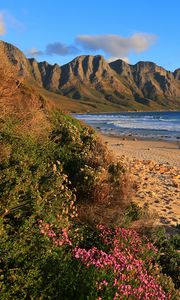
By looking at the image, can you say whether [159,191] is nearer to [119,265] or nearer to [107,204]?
[107,204]

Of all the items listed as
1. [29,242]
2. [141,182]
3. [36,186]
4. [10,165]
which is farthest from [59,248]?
[141,182]

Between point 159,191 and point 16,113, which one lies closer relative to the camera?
point 16,113

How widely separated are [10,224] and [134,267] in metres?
1.53

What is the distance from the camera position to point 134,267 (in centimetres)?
466

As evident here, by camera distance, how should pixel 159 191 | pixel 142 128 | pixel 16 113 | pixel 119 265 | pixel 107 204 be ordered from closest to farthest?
1. pixel 119 265
2. pixel 107 204
3. pixel 16 113
4. pixel 159 191
5. pixel 142 128

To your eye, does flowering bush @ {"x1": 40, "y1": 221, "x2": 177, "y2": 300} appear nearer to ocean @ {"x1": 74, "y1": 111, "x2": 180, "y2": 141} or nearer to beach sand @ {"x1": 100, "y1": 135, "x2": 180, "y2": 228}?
beach sand @ {"x1": 100, "y1": 135, "x2": 180, "y2": 228}

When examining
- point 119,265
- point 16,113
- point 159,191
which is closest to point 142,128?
point 159,191

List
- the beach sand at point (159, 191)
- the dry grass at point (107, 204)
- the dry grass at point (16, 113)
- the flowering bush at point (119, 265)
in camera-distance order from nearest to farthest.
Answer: the flowering bush at point (119, 265) → the dry grass at point (107, 204) → the dry grass at point (16, 113) → the beach sand at point (159, 191)

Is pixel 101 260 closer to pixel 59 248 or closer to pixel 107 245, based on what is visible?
pixel 59 248

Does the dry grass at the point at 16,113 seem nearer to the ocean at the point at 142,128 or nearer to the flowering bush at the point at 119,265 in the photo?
the flowering bush at the point at 119,265

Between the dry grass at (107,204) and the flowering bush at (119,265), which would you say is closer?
the flowering bush at (119,265)

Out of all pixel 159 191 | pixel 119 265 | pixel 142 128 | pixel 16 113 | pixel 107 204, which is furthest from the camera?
pixel 142 128

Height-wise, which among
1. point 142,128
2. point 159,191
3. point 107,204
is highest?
point 107,204

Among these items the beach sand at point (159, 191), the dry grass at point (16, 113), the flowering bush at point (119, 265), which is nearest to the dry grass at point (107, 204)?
the flowering bush at point (119, 265)
